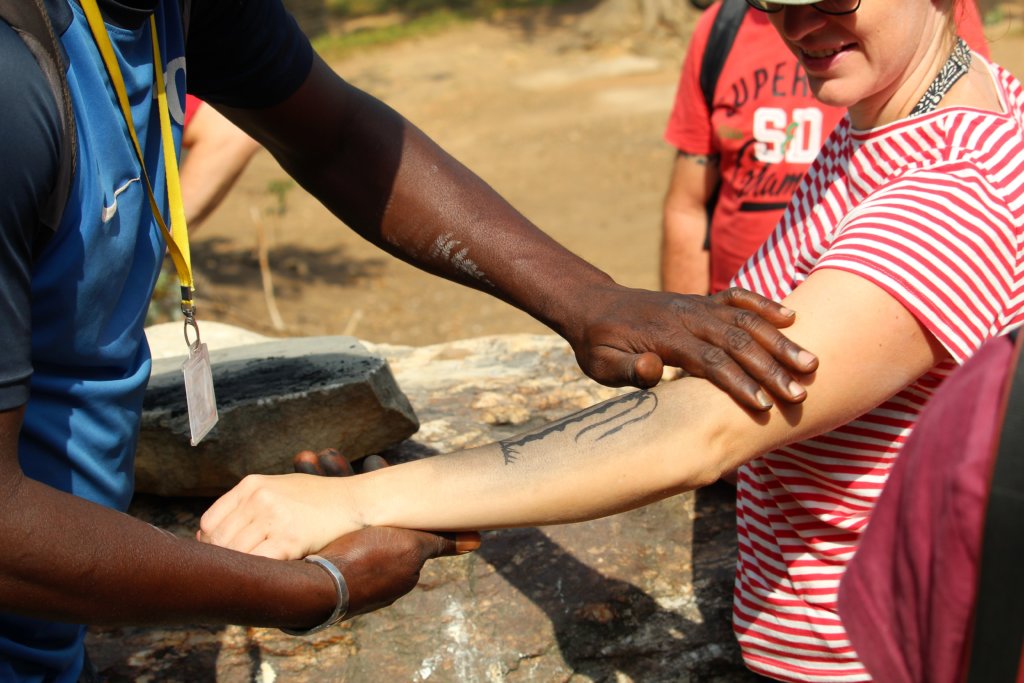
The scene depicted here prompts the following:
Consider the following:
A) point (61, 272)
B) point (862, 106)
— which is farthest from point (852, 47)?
point (61, 272)

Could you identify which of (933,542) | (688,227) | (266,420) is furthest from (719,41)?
(933,542)

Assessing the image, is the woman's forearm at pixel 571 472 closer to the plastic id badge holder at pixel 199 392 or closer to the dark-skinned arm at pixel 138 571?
the dark-skinned arm at pixel 138 571

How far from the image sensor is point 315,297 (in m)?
8.27

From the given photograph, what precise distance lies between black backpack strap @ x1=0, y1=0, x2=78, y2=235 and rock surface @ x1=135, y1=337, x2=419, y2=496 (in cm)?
128

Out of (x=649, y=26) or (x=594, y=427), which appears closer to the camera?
(x=594, y=427)

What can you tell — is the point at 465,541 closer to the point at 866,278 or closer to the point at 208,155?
the point at 866,278

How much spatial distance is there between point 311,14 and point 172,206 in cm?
1593

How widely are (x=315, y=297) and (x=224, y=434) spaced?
548 centimetres

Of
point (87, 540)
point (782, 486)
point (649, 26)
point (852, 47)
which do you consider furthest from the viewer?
point (649, 26)

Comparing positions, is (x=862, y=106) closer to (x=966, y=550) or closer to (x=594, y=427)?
(x=594, y=427)

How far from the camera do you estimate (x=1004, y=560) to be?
1.13m

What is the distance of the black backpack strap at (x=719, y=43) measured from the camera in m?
3.93

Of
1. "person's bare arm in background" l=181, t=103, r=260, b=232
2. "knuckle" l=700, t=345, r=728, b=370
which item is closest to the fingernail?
"knuckle" l=700, t=345, r=728, b=370

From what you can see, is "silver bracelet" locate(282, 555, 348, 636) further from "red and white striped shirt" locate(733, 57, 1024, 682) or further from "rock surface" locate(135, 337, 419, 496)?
"rock surface" locate(135, 337, 419, 496)
